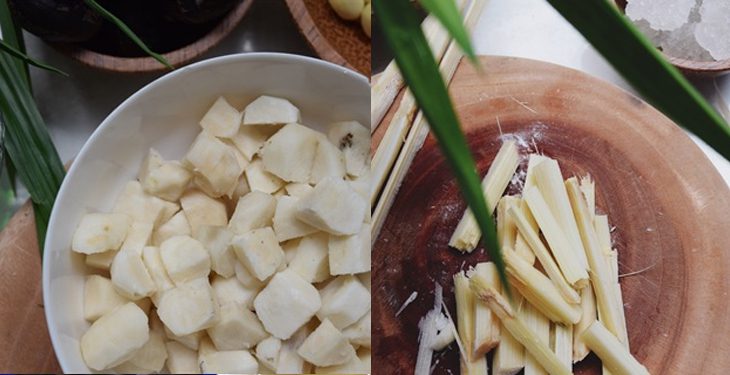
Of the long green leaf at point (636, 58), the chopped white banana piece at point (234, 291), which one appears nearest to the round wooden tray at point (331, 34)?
the chopped white banana piece at point (234, 291)

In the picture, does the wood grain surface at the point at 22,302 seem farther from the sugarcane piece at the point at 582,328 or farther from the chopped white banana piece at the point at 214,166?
the sugarcane piece at the point at 582,328

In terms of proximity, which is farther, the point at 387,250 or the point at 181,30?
the point at 181,30

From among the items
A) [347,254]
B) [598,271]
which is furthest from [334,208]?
[598,271]

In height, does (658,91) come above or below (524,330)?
above

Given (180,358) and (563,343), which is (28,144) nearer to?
(180,358)

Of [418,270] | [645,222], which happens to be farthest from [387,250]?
[645,222]

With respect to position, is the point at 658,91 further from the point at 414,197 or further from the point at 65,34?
the point at 65,34
